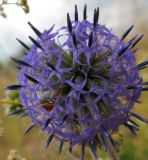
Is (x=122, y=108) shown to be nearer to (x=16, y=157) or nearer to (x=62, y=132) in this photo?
(x=62, y=132)

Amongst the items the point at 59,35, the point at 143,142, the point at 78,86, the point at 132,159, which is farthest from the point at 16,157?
the point at 143,142

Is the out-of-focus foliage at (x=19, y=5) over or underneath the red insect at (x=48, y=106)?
over

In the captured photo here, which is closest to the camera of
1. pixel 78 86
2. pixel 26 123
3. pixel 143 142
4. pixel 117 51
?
pixel 78 86

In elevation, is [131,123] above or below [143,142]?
above

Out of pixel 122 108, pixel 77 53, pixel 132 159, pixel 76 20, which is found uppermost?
pixel 76 20

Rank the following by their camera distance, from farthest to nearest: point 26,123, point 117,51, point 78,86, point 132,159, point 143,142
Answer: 1. point 26,123
2. point 143,142
3. point 132,159
4. point 117,51
5. point 78,86

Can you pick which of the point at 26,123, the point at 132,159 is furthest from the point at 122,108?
the point at 26,123

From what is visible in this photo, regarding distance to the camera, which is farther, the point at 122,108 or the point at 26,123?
the point at 26,123

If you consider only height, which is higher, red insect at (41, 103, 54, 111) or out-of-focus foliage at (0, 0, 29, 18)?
out-of-focus foliage at (0, 0, 29, 18)
